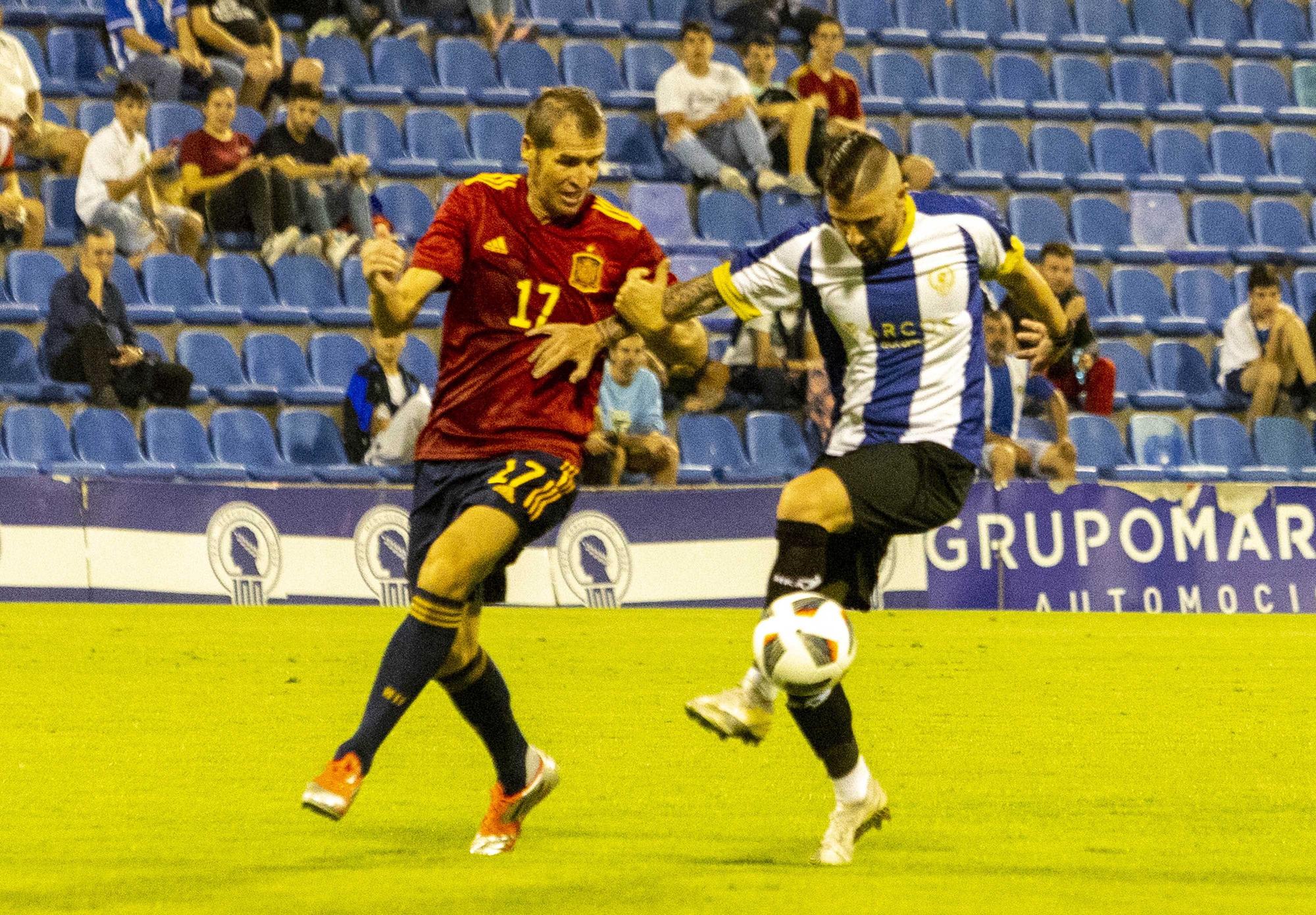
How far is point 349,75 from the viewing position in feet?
56.1

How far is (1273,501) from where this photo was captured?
577 inches

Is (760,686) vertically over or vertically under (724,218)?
under

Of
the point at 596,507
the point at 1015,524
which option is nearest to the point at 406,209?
the point at 596,507

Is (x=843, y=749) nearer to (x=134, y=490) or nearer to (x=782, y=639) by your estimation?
(x=782, y=639)

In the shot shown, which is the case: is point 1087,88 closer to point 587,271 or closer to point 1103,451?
point 1103,451

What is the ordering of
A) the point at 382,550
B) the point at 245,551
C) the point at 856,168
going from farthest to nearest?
the point at 382,550 → the point at 245,551 → the point at 856,168

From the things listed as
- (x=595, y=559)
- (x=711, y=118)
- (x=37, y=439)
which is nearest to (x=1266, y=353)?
(x=711, y=118)

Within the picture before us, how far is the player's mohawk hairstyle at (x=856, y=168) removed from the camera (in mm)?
5453

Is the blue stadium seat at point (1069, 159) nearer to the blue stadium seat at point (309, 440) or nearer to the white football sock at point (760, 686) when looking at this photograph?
the blue stadium seat at point (309, 440)

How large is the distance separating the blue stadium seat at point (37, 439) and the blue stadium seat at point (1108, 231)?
9654mm

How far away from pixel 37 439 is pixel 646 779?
8.40 m

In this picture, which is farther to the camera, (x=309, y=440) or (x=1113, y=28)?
(x=1113, y=28)

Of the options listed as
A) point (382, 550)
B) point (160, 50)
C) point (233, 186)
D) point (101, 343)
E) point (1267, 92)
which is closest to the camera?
point (382, 550)

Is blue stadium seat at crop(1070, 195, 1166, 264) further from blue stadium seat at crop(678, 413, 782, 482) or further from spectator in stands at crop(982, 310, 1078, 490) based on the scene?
blue stadium seat at crop(678, 413, 782, 482)
